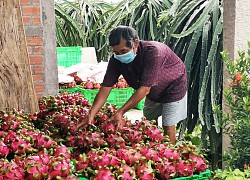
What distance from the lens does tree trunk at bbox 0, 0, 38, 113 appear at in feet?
10.2

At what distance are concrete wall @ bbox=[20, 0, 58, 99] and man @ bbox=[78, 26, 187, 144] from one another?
1.02 m

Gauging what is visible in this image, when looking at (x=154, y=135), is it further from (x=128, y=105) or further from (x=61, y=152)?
(x=61, y=152)

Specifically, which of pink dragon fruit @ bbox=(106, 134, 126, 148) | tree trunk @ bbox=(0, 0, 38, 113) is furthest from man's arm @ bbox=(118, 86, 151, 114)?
tree trunk @ bbox=(0, 0, 38, 113)

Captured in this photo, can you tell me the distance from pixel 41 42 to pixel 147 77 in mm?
1524

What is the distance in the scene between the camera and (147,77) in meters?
2.70

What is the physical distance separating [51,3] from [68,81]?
2048 mm

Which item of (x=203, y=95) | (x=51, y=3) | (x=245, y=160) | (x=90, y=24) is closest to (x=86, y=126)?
(x=245, y=160)

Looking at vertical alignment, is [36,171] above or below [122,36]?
below

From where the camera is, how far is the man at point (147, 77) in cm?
264

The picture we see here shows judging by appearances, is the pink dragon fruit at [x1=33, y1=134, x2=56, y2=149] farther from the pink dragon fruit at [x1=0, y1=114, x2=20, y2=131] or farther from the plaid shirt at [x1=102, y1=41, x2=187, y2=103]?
the plaid shirt at [x1=102, y1=41, x2=187, y2=103]

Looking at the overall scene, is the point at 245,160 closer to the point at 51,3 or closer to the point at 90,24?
the point at 51,3

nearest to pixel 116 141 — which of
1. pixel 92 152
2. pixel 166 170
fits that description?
pixel 92 152

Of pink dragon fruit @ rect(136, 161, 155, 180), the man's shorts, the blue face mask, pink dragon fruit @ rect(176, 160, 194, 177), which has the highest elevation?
the blue face mask

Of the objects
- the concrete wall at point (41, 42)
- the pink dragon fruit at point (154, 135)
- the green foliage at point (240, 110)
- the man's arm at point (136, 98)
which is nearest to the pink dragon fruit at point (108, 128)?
the pink dragon fruit at point (154, 135)
